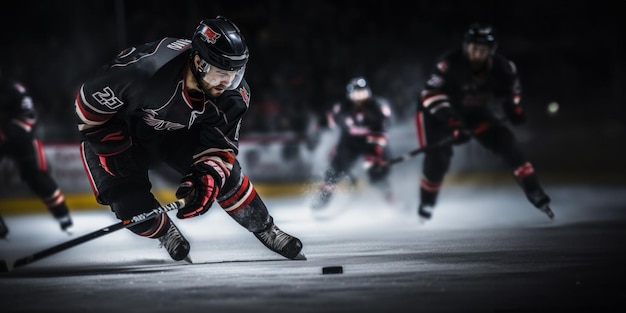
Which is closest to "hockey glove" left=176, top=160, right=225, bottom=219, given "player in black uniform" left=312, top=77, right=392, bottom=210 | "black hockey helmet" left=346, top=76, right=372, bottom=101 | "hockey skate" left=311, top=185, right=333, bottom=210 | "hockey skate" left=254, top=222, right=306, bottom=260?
"hockey skate" left=254, top=222, right=306, bottom=260

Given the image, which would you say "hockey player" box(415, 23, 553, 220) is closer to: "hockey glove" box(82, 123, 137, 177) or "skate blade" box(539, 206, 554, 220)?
"skate blade" box(539, 206, 554, 220)

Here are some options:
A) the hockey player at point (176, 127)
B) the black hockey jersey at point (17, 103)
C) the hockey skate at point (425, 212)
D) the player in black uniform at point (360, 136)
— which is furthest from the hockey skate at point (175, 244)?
the player in black uniform at point (360, 136)

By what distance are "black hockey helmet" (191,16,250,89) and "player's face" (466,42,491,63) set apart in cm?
321

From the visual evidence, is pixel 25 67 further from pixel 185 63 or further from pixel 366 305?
pixel 366 305

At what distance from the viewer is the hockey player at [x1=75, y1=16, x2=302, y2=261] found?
14.6 feet

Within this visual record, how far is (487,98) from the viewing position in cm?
760

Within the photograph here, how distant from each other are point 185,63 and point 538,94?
8.79 m

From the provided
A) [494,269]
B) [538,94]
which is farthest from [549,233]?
[538,94]

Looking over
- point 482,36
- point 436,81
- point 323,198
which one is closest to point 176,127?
point 436,81

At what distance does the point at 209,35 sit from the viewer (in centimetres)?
444

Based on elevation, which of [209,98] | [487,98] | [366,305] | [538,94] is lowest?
[366,305]

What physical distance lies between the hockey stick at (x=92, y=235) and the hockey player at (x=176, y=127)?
0.19 ft

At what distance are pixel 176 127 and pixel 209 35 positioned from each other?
0.62m

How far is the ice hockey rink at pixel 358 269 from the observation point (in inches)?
145
